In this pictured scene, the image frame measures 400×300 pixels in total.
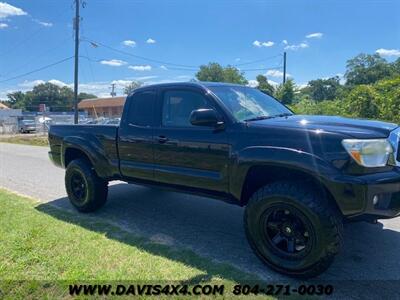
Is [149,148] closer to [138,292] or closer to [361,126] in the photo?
[138,292]

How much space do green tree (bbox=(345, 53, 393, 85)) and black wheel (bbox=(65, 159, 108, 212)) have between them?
246 ft

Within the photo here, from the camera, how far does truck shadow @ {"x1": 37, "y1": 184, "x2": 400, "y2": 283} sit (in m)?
3.48

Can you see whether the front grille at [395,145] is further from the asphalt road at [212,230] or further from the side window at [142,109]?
→ the side window at [142,109]

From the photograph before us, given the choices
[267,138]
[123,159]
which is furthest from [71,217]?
[267,138]

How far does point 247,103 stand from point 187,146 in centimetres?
90

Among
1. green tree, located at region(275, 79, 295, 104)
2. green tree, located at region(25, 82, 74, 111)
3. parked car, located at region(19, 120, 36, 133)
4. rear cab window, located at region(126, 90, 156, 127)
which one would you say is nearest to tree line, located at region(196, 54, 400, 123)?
green tree, located at region(275, 79, 295, 104)

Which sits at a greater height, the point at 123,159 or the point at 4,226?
the point at 123,159

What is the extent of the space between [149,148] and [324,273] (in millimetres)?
2490

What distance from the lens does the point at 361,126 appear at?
3273mm

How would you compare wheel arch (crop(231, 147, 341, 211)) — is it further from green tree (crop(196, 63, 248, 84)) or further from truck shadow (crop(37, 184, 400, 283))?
green tree (crop(196, 63, 248, 84))

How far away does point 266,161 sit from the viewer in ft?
11.1

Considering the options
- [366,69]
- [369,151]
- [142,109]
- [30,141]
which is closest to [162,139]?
[142,109]

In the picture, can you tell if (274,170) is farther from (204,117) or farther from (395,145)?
(395,145)

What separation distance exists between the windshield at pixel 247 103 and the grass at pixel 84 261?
1.65 m
